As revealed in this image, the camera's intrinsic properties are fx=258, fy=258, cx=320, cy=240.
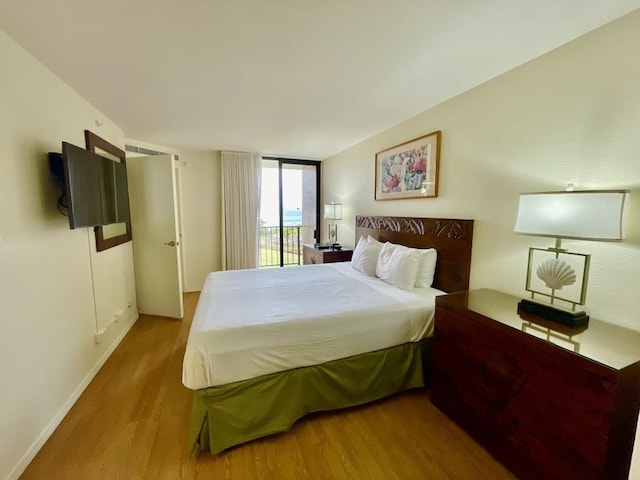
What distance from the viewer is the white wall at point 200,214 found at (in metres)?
4.27

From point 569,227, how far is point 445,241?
107cm

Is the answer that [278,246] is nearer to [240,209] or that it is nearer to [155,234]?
[240,209]

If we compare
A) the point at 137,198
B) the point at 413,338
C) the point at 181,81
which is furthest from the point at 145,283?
the point at 413,338

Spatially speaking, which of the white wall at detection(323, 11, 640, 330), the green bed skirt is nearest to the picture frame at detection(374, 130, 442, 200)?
the white wall at detection(323, 11, 640, 330)

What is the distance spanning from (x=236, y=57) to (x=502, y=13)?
146cm

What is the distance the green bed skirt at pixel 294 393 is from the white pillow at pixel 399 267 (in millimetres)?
531

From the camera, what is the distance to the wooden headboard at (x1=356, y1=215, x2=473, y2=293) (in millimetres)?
2146

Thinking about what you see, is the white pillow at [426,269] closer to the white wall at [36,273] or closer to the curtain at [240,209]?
the white wall at [36,273]

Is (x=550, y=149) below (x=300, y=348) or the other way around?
the other way around

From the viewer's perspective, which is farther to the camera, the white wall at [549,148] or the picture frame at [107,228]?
the picture frame at [107,228]

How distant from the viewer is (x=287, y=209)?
16.4 feet

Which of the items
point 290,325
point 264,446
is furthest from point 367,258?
point 264,446

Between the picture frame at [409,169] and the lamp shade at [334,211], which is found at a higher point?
the picture frame at [409,169]

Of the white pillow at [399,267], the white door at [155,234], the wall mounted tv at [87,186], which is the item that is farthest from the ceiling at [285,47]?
the white pillow at [399,267]
